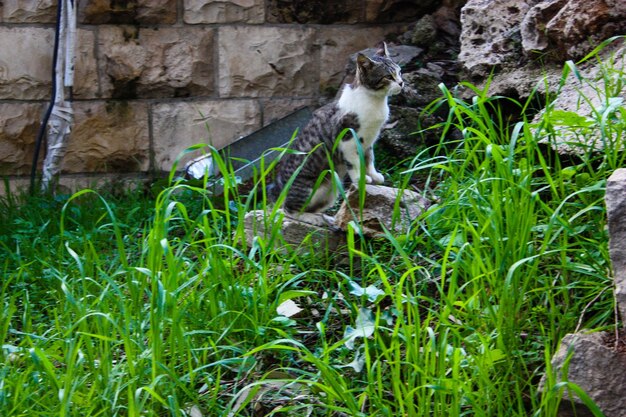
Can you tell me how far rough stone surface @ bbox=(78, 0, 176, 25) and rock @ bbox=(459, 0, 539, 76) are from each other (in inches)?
83.5

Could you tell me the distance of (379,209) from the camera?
155 inches

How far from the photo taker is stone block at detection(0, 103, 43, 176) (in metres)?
6.00

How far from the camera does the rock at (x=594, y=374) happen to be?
262 cm

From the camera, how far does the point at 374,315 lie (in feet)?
10.6

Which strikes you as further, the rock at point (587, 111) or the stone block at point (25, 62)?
the stone block at point (25, 62)

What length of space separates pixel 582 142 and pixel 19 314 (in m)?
2.53

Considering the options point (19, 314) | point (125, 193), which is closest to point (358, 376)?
point (19, 314)

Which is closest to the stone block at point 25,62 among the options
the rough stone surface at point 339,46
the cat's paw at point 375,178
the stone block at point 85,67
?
the stone block at point 85,67

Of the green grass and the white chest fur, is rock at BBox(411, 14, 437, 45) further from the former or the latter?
the green grass

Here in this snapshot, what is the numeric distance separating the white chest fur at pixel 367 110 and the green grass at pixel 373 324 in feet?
3.17

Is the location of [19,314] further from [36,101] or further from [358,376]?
[36,101]

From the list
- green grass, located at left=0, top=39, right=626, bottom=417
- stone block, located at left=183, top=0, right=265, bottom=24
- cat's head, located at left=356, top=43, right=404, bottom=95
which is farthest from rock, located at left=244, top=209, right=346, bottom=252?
stone block, located at left=183, top=0, right=265, bottom=24

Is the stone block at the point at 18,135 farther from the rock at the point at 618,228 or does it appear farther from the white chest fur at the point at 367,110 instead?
the rock at the point at 618,228

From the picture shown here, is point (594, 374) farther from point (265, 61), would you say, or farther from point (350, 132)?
point (265, 61)
